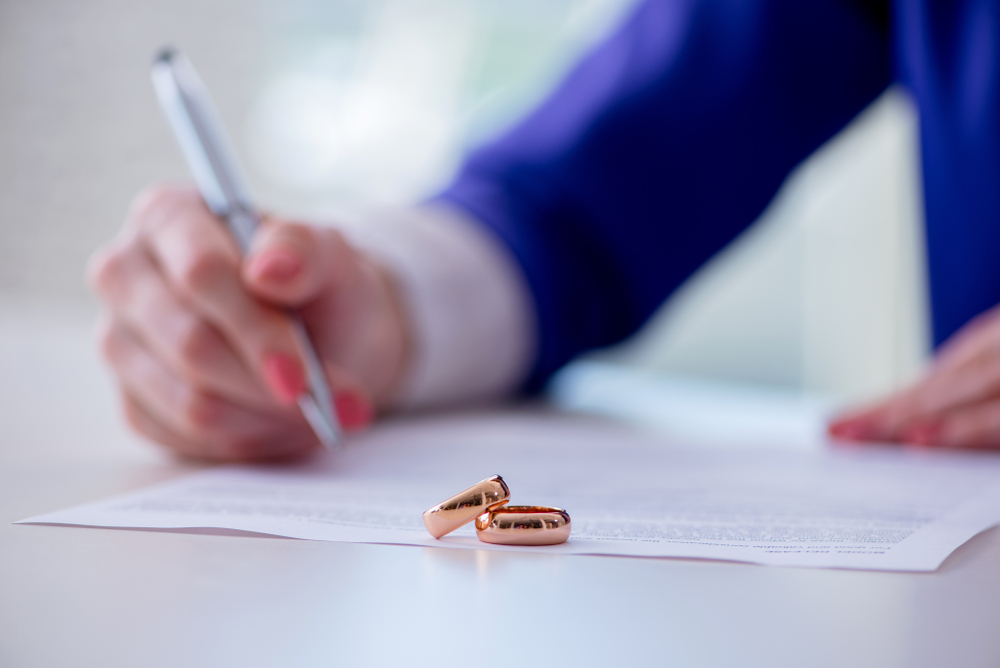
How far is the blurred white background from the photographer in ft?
3.46

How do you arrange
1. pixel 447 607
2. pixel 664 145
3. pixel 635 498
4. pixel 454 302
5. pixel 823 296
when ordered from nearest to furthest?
pixel 447 607 → pixel 635 498 → pixel 454 302 → pixel 664 145 → pixel 823 296

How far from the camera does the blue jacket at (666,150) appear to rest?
89 cm

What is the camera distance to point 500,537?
309 millimetres

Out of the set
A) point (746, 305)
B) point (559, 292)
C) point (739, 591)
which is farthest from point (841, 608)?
point (746, 305)

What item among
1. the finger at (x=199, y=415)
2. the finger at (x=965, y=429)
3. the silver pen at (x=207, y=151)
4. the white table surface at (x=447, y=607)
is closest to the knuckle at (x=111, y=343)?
the finger at (x=199, y=415)

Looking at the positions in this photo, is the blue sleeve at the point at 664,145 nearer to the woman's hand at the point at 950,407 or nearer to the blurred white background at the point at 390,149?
the blurred white background at the point at 390,149

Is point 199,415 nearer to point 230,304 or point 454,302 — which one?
point 230,304

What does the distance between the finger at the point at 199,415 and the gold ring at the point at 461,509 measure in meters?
0.23

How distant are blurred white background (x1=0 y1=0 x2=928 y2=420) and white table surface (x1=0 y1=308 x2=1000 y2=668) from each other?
1.73 ft

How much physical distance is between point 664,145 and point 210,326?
614 mm

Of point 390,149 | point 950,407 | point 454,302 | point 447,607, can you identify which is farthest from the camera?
point 390,149


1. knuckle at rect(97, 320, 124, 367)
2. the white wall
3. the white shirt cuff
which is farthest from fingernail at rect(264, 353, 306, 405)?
the white wall

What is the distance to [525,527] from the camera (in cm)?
30

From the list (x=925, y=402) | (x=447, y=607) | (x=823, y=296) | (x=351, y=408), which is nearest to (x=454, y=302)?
(x=351, y=408)
